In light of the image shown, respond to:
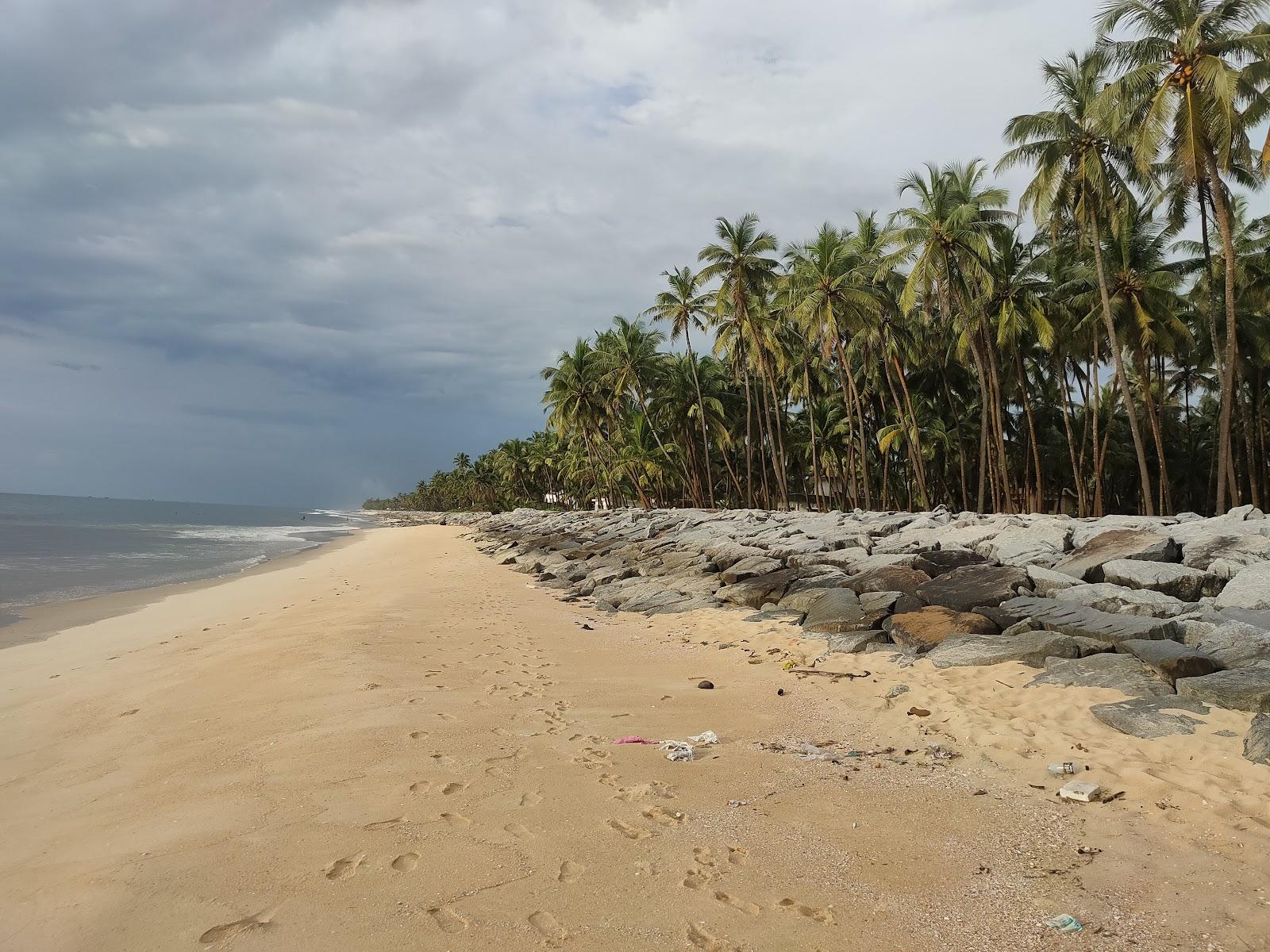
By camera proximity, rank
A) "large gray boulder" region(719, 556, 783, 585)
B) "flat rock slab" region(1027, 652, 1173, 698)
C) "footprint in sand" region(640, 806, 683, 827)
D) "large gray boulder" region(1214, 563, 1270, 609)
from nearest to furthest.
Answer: "footprint in sand" region(640, 806, 683, 827) < "flat rock slab" region(1027, 652, 1173, 698) < "large gray boulder" region(1214, 563, 1270, 609) < "large gray boulder" region(719, 556, 783, 585)

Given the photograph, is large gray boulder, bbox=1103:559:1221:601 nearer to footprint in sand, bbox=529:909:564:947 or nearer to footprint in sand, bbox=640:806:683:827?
footprint in sand, bbox=640:806:683:827

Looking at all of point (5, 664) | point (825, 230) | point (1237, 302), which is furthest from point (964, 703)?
point (1237, 302)

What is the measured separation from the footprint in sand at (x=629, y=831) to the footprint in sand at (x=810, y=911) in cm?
88

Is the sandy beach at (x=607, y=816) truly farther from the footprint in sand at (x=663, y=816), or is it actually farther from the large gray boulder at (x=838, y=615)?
the large gray boulder at (x=838, y=615)

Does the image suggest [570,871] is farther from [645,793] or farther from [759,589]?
[759,589]

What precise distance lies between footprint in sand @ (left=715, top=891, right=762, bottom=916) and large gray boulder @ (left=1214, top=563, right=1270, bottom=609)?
21.6 feet

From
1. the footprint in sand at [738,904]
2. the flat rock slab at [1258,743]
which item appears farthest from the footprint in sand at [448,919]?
the flat rock slab at [1258,743]

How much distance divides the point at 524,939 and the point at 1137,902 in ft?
9.04

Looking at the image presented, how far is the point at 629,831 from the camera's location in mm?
3814

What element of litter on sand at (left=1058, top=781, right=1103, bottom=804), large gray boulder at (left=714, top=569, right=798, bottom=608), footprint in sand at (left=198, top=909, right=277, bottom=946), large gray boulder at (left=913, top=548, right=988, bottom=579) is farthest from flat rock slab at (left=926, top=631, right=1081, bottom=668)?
footprint in sand at (left=198, top=909, right=277, bottom=946)

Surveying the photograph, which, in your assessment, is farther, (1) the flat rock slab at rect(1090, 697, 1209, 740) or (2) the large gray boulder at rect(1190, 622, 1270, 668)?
(2) the large gray boulder at rect(1190, 622, 1270, 668)

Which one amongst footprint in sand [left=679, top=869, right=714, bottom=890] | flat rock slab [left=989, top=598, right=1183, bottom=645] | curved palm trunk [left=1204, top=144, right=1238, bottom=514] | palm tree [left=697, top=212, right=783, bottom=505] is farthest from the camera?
palm tree [left=697, top=212, right=783, bottom=505]

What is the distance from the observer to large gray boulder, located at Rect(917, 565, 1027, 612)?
8445 millimetres

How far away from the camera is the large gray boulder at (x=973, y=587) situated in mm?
8445
